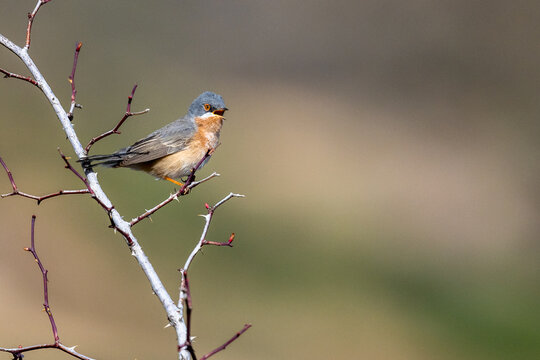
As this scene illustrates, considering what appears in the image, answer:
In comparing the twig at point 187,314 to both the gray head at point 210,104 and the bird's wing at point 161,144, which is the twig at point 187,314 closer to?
the bird's wing at point 161,144

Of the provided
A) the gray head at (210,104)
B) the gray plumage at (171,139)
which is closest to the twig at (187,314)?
the gray plumage at (171,139)

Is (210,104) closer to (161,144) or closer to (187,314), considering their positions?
(161,144)

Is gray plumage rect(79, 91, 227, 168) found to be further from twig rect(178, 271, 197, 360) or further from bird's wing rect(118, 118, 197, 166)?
twig rect(178, 271, 197, 360)

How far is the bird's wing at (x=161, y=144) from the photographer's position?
6789 mm

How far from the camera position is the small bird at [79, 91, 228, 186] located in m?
7.12

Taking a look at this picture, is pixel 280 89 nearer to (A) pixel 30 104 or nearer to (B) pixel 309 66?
(B) pixel 309 66

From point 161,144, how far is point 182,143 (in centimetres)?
25

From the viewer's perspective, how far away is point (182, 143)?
735 cm

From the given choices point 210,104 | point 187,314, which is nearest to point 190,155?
point 210,104

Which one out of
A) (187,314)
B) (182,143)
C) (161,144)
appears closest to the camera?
(187,314)

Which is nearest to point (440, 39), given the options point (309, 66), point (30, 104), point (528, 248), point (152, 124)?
point (309, 66)

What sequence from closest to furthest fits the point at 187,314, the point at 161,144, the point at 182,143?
the point at 187,314, the point at 161,144, the point at 182,143

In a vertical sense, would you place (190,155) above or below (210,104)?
below

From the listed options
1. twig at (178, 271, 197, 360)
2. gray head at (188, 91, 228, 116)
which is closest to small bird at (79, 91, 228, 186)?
gray head at (188, 91, 228, 116)
